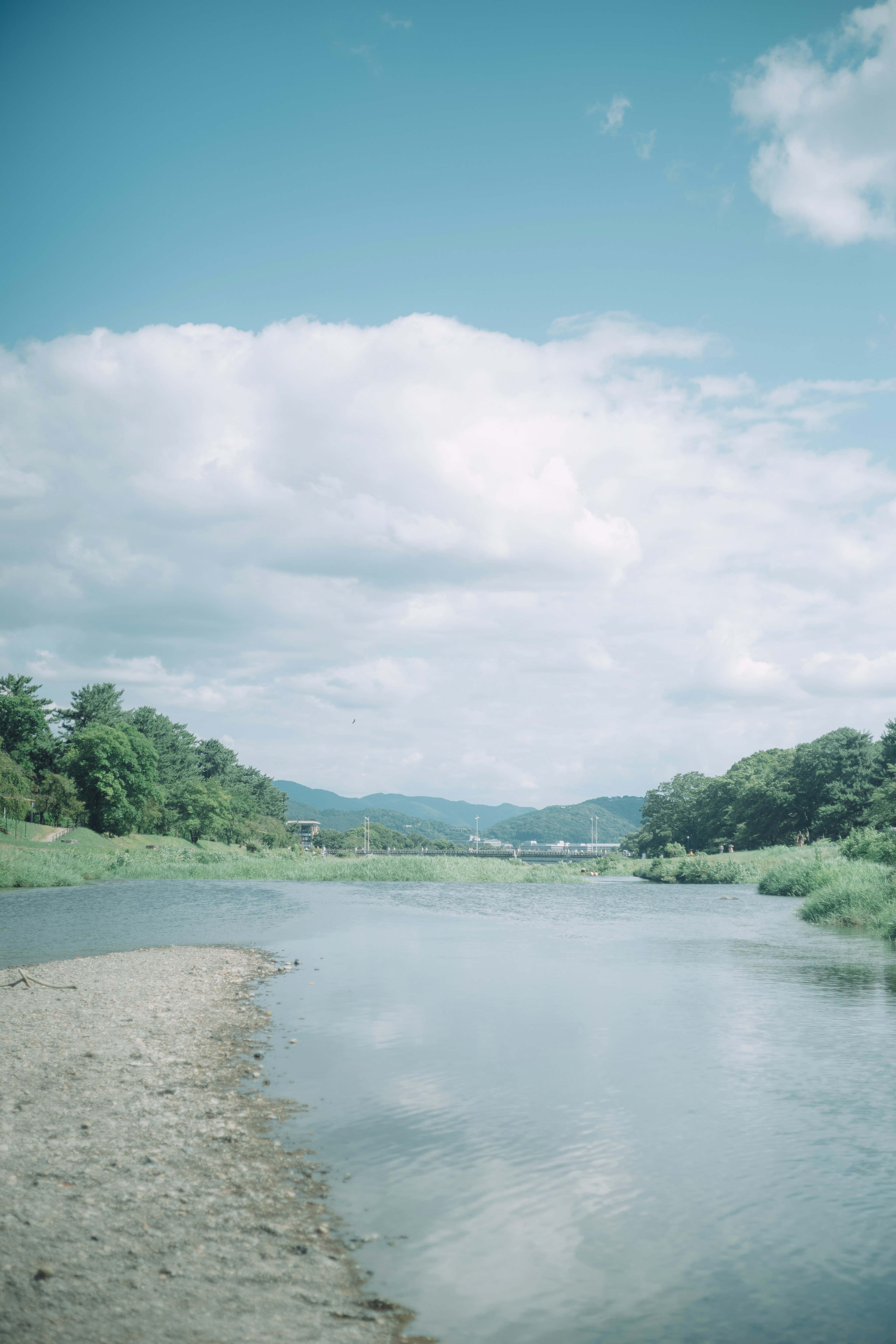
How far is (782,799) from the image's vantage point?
425 feet

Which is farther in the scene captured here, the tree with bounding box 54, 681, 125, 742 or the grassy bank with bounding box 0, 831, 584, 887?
the tree with bounding box 54, 681, 125, 742

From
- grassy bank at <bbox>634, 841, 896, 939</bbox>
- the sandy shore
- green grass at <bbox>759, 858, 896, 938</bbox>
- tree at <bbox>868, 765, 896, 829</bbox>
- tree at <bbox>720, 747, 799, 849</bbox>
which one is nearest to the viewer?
the sandy shore

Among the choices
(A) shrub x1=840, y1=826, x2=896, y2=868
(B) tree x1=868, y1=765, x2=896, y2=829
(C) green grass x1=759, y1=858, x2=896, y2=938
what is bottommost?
(C) green grass x1=759, y1=858, x2=896, y2=938

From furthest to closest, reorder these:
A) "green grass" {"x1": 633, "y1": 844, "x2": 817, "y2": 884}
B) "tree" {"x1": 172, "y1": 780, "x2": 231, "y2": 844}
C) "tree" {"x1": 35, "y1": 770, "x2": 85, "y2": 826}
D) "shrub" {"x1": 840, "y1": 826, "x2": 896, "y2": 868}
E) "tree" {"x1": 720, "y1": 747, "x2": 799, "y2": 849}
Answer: "tree" {"x1": 172, "y1": 780, "x2": 231, "y2": 844} < "tree" {"x1": 720, "y1": 747, "x2": 799, "y2": 849} < "tree" {"x1": 35, "y1": 770, "x2": 85, "y2": 826} < "green grass" {"x1": 633, "y1": 844, "x2": 817, "y2": 884} < "shrub" {"x1": 840, "y1": 826, "x2": 896, "y2": 868}

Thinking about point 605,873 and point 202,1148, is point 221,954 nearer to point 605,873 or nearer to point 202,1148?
point 202,1148

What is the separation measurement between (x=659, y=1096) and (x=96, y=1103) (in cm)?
847

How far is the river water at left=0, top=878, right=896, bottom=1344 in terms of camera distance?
7969mm

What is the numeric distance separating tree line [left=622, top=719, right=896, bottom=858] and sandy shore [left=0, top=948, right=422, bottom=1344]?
78.7 metres

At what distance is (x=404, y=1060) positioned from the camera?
52.9ft

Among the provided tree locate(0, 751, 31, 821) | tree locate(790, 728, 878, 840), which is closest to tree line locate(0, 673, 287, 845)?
tree locate(0, 751, 31, 821)

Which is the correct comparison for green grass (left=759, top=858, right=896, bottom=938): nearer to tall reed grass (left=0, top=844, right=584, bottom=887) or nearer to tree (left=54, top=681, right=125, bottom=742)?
tall reed grass (left=0, top=844, right=584, bottom=887)

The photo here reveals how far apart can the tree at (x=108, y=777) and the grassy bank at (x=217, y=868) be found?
6866 millimetres

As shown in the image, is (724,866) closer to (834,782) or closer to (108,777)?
(834,782)

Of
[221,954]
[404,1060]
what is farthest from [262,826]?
[404,1060]
